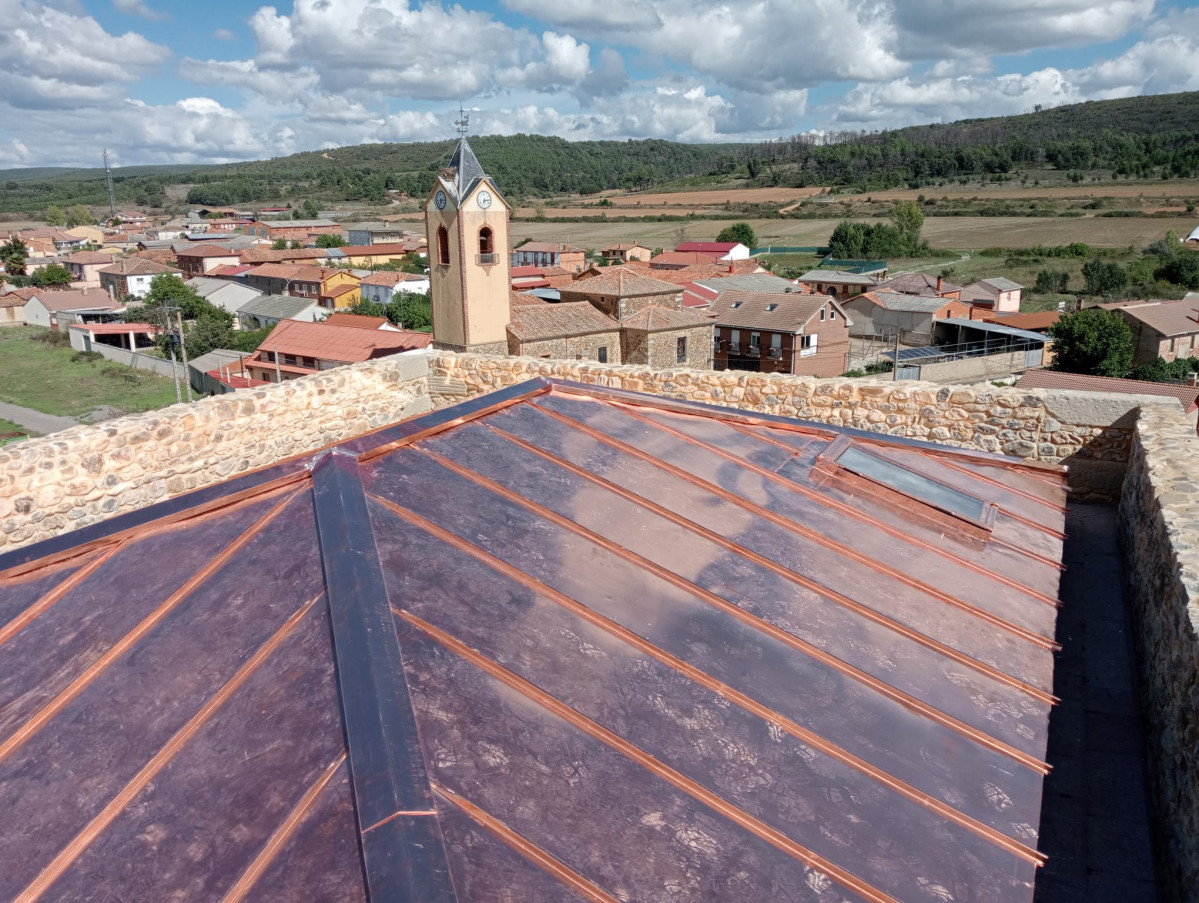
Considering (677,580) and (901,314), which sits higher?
(677,580)

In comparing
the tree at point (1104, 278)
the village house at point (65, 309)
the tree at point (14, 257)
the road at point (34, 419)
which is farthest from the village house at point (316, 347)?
the tree at point (14, 257)

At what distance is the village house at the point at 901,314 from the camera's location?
39000 mm

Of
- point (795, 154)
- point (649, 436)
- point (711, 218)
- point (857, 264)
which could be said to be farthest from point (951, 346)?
point (795, 154)

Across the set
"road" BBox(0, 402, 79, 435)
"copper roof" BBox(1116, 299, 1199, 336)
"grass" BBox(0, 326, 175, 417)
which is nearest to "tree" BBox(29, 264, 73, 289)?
"grass" BBox(0, 326, 175, 417)

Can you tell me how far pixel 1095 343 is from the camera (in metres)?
29.7

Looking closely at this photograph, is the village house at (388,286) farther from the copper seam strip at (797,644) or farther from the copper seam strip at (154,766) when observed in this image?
the copper seam strip at (154,766)

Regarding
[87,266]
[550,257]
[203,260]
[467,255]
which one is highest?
[467,255]

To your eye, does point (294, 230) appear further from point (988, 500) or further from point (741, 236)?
point (988, 500)

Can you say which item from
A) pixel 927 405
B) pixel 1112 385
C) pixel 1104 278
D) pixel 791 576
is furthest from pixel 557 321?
pixel 1104 278

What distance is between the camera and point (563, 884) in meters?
1.86

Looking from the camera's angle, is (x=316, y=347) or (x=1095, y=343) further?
(x=316, y=347)

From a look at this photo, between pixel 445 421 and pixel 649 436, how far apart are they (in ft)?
3.85

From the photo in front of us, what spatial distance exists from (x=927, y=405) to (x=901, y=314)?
35.3 m

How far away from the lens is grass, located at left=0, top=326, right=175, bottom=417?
30.2 metres
